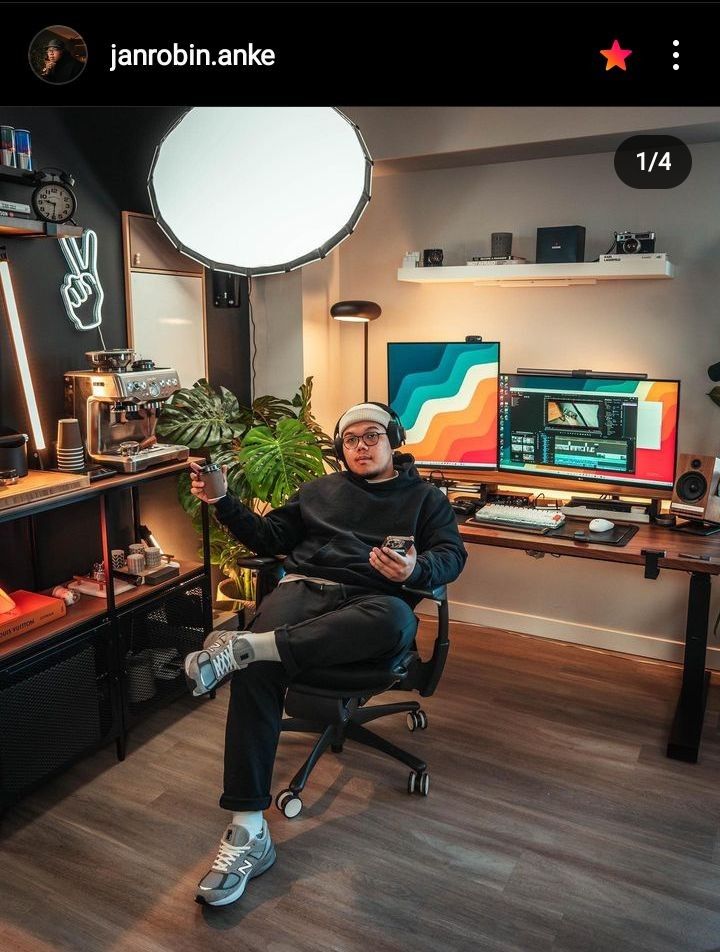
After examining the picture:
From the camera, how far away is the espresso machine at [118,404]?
2693 mm

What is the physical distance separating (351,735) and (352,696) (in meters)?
0.45

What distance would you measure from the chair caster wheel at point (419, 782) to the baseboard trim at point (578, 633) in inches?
53.6

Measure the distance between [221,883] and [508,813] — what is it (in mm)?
872

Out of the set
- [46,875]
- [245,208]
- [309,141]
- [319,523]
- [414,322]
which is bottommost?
[46,875]

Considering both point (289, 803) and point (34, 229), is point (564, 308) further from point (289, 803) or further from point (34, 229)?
point (289, 803)

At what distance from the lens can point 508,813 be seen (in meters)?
2.39

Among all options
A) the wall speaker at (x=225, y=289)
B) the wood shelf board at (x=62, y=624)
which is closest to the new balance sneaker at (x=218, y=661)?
the wood shelf board at (x=62, y=624)

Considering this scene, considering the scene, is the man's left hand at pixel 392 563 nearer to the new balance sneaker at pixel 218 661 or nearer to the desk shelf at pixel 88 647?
the new balance sneaker at pixel 218 661

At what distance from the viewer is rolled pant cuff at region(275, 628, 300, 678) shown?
2.18 metres
